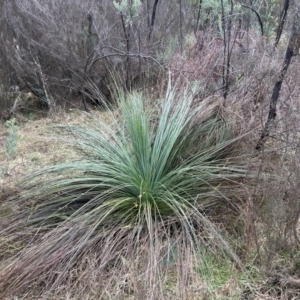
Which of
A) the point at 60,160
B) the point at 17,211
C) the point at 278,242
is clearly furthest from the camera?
the point at 60,160

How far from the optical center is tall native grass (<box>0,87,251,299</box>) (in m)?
1.87

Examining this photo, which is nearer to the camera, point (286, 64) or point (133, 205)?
point (133, 205)

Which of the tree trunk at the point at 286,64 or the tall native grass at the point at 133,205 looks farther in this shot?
the tree trunk at the point at 286,64

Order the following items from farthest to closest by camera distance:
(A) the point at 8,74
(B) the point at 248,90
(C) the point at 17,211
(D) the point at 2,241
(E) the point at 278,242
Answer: (A) the point at 8,74
(B) the point at 248,90
(C) the point at 17,211
(D) the point at 2,241
(E) the point at 278,242

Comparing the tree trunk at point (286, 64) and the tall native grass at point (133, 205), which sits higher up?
the tree trunk at point (286, 64)

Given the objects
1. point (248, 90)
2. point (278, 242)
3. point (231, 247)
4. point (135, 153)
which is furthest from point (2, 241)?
point (248, 90)

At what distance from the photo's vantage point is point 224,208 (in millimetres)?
2232

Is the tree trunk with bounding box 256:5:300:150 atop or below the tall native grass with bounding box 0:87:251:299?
atop

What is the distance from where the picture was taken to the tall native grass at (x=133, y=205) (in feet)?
6.13

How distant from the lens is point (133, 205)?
2.24m

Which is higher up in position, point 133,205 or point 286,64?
point 286,64

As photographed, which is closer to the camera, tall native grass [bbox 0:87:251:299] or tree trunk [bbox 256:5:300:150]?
tall native grass [bbox 0:87:251:299]

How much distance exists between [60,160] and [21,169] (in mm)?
566

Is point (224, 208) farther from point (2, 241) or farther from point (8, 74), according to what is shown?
point (8, 74)
